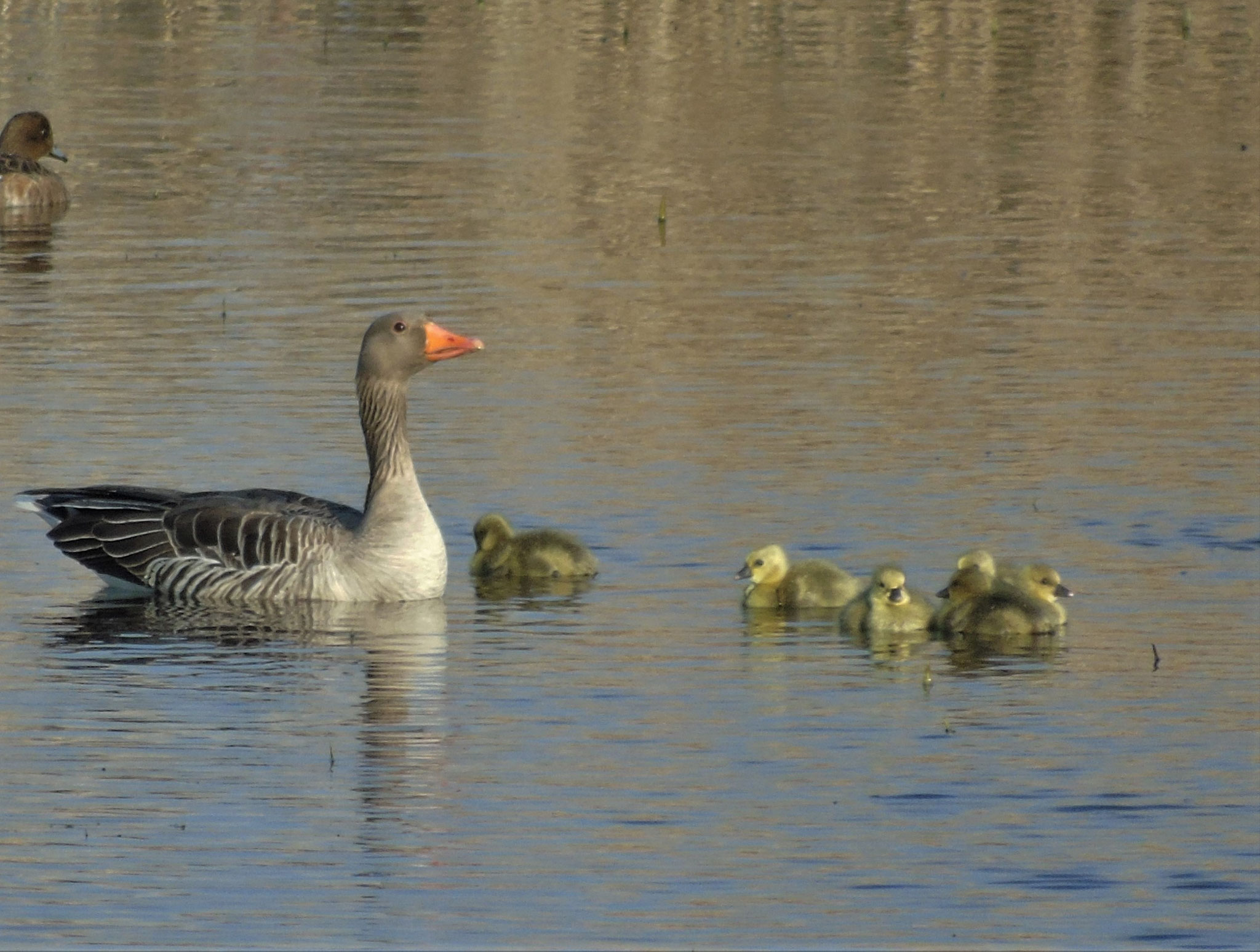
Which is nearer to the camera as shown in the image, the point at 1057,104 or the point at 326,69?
the point at 1057,104

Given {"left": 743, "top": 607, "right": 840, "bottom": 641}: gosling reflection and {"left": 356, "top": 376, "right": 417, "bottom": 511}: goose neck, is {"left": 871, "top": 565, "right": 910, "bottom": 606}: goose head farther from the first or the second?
{"left": 356, "top": 376, "right": 417, "bottom": 511}: goose neck

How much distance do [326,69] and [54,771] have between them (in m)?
31.8

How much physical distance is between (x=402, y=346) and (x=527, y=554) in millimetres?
1343

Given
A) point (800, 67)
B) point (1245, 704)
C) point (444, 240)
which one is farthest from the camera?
point (800, 67)

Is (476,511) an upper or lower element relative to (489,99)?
lower

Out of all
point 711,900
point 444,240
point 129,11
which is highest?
point 129,11

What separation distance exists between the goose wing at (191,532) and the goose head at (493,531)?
66cm

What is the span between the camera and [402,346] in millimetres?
14336

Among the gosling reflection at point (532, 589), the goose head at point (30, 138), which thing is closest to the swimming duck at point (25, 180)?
the goose head at point (30, 138)

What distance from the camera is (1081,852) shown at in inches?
376

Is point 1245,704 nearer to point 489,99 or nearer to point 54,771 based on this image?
point 54,771

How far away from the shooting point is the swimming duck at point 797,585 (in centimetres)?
1343

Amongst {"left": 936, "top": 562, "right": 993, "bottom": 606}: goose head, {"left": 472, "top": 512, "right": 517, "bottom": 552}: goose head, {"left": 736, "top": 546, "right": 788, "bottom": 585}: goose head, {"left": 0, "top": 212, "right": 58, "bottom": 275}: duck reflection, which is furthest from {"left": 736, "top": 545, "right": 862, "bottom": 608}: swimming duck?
{"left": 0, "top": 212, "right": 58, "bottom": 275}: duck reflection

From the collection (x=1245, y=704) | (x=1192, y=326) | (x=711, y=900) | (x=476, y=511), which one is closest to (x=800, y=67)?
(x=1192, y=326)
